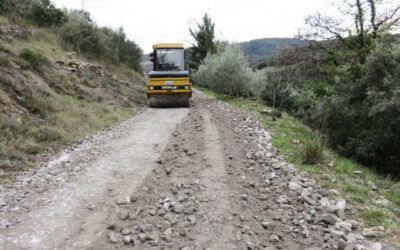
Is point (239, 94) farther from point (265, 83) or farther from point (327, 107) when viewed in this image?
point (327, 107)

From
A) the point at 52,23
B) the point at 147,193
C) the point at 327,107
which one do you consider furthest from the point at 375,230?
the point at 52,23

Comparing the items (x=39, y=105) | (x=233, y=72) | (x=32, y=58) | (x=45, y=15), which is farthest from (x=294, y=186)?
(x=45, y=15)

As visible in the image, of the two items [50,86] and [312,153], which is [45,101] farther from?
[312,153]

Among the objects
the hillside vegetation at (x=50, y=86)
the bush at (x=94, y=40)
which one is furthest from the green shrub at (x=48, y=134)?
the bush at (x=94, y=40)

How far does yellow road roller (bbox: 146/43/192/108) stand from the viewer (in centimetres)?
1722

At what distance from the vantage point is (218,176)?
22.6 feet

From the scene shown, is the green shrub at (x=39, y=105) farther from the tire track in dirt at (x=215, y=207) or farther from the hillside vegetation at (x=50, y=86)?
the tire track in dirt at (x=215, y=207)

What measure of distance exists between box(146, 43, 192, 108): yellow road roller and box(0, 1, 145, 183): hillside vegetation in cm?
131

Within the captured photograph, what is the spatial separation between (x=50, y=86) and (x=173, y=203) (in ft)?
34.4

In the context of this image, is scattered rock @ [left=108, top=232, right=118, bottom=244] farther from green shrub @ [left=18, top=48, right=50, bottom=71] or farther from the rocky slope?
green shrub @ [left=18, top=48, right=50, bottom=71]

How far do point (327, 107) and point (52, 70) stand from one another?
11.4 metres

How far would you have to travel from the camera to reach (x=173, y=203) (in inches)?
226

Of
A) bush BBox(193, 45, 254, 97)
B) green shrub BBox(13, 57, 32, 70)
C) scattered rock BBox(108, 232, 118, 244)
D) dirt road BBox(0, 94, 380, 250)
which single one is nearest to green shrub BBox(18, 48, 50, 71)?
green shrub BBox(13, 57, 32, 70)

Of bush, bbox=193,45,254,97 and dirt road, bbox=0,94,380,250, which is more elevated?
bush, bbox=193,45,254,97
